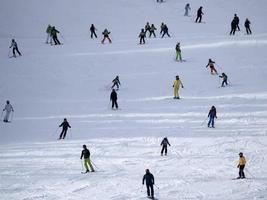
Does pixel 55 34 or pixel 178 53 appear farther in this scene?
pixel 55 34

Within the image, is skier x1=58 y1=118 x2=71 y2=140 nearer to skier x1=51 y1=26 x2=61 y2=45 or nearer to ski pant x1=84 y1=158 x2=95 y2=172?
ski pant x1=84 y1=158 x2=95 y2=172

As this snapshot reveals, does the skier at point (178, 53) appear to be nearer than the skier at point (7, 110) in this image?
No

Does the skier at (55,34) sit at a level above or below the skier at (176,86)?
above

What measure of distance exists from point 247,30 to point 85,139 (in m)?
19.9

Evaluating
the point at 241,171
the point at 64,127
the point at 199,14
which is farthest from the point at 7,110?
the point at 199,14

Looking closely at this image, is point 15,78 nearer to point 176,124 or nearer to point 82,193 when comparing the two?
point 176,124

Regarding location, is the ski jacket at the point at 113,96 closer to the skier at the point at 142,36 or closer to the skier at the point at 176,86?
the skier at the point at 176,86

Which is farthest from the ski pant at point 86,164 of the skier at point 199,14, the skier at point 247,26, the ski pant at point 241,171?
the skier at point 199,14

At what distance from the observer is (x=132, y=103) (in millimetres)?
28234

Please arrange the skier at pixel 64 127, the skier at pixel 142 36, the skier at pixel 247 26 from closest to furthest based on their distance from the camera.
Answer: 1. the skier at pixel 64 127
2. the skier at pixel 142 36
3. the skier at pixel 247 26

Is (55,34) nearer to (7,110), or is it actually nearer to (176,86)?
(7,110)

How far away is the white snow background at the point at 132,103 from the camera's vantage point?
1862cm

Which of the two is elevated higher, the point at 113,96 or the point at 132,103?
the point at 113,96

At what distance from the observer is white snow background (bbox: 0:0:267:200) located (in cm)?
1862
